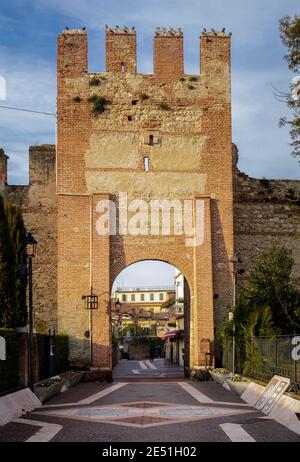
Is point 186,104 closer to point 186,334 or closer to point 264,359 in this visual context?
point 186,334

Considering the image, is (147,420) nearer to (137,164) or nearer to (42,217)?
(137,164)

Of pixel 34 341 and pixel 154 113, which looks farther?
pixel 154 113

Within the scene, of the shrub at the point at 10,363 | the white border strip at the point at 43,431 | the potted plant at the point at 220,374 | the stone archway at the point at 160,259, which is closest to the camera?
the white border strip at the point at 43,431

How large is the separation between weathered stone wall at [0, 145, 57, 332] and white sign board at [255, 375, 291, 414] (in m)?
14.2

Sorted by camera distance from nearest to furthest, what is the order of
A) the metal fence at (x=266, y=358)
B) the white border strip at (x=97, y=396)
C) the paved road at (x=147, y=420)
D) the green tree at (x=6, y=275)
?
the paved road at (x=147, y=420)
the metal fence at (x=266, y=358)
the white border strip at (x=97, y=396)
the green tree at (x=6, y=275)

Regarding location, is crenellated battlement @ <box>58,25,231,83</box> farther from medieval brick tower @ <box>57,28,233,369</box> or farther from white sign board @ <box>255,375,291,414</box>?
white sign board @ <box>255,375,291,414</box>

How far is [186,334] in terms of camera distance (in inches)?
1119

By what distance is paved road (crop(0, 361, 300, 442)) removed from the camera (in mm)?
11078

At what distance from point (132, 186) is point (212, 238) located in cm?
357

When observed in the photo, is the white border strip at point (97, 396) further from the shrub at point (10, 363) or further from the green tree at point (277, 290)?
the green tree at point (277, 290)

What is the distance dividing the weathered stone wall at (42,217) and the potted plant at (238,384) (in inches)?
400

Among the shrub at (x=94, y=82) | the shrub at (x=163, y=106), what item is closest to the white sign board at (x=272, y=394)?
the shrub at (x=163, y=106)

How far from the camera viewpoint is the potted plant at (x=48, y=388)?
57.4 feet
